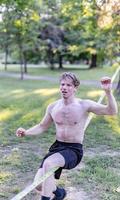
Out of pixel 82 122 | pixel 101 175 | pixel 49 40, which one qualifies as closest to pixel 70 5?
pixel 101 175

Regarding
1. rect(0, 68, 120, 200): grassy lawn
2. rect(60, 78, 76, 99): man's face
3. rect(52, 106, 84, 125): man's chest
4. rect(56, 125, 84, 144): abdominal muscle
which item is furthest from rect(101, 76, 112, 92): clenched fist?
rect(0, 68, 120, 200): grassy lawn

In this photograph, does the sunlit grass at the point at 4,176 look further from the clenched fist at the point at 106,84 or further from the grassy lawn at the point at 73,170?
the clenched fist at the point at 106,84

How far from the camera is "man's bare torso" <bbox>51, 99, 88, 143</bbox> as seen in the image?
4.36m

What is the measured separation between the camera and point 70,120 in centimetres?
437

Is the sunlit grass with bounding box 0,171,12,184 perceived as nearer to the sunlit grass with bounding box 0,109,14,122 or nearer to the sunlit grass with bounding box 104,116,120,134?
the sunlit grass with bounding box 104,116,120,134

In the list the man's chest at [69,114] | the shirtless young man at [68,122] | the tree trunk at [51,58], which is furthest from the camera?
the tree trunk at [51,58]

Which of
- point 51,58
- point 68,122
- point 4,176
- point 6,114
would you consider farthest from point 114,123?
point 51,58

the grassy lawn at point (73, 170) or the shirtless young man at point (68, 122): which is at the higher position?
the shirtless young man at point (68, 122)

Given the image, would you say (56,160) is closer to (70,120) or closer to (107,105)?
(70,120)

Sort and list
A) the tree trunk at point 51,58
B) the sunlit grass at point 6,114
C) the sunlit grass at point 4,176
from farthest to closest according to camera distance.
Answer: the tree trunk at point 51,58
the sunlit grass at point 6,114
the sunlit grass at point 4,176

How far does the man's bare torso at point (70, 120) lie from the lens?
4.36 metres

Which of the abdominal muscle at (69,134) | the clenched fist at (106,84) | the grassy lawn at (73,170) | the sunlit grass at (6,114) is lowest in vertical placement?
the sunlit grass at (6,114)

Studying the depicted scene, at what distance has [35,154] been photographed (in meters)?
6.98

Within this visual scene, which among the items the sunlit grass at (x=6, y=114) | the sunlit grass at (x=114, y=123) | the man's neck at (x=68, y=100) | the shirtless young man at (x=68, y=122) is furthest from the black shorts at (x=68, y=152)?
the sunlit grass at (x=6, y=114)
